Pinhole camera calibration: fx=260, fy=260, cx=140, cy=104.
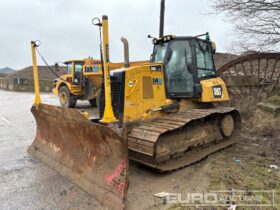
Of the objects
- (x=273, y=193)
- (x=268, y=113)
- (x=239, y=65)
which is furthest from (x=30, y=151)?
(x=239, y=65)

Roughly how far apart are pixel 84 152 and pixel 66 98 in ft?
29.2

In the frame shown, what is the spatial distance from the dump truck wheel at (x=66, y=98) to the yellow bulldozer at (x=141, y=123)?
6952mm

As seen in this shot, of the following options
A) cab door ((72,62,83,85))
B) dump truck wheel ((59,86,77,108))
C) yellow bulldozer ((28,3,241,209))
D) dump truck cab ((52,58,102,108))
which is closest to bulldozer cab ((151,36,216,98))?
yellow bulldozer ((28,3,241,209))

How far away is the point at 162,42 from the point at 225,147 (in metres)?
2.50

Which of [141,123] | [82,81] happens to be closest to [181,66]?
[141,123]

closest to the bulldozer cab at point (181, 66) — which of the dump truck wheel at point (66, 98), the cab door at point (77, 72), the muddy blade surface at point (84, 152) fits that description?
the muddy blade surface at point (84, 152)

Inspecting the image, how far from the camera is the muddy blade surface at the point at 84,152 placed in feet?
11.0

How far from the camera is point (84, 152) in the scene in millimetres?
4125

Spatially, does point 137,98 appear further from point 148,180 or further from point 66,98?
point 66,98

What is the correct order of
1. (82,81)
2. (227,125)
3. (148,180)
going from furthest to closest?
(82,81), (227,125), (148,180)

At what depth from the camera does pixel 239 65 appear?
30.3 ft

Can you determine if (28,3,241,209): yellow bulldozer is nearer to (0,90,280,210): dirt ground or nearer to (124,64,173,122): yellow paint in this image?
(124,64,173,122): yellow paint

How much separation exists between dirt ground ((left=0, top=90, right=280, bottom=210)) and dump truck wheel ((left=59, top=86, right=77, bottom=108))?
273 inches

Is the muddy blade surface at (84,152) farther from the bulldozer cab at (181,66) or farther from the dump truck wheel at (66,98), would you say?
the dump truck wheel at (66,98)
